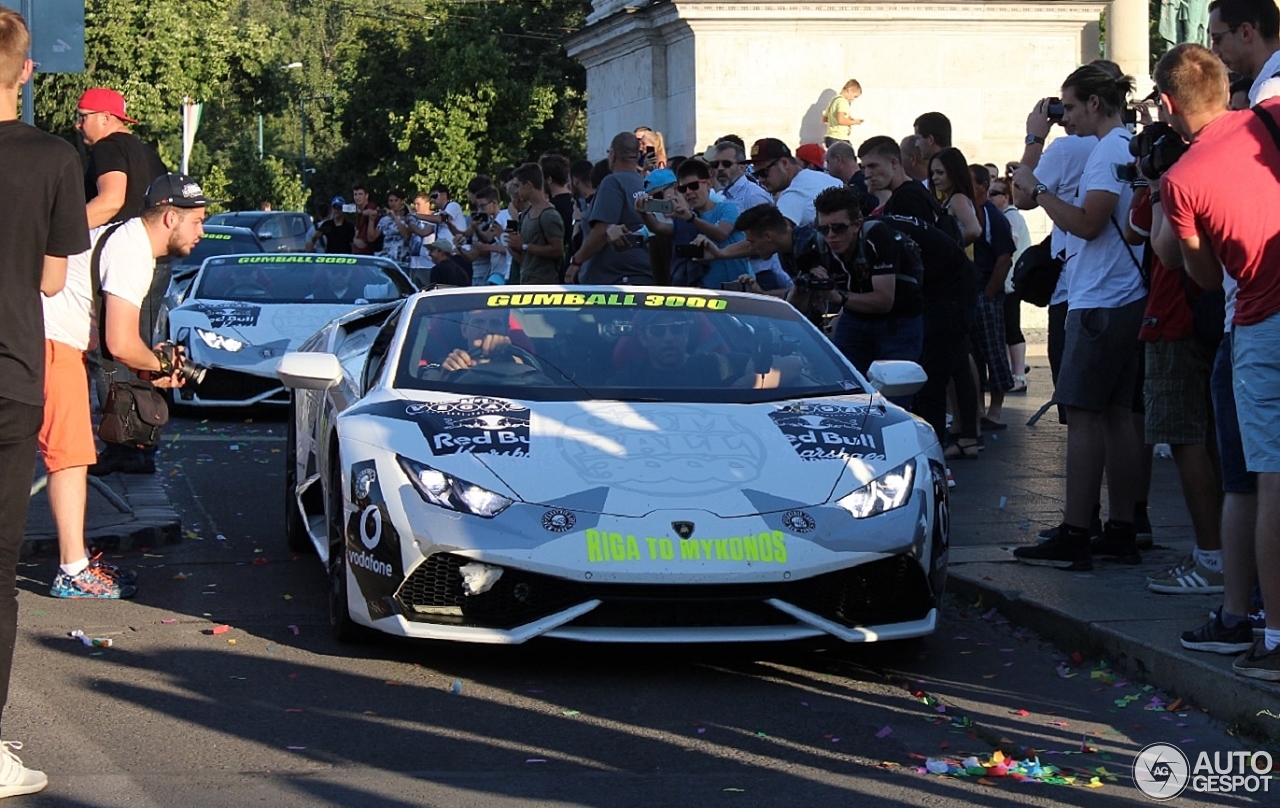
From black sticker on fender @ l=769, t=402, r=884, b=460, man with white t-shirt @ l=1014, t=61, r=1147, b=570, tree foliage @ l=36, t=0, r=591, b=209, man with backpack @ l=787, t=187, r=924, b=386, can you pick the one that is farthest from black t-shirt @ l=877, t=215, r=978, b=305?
tree foliage @ l=36, t=0, r=591, b=209

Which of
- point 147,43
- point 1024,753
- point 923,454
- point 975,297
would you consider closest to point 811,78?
point 975,297

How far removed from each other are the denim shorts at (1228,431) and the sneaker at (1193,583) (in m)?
0.91

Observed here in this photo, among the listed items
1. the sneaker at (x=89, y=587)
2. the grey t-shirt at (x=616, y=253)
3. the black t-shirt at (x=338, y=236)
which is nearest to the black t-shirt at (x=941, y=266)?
the grey t-shirt at (x=616, y=253)

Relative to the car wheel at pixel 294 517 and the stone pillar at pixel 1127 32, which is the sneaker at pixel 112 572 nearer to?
the car wheel at pixel 294 517

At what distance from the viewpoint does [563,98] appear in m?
58.3

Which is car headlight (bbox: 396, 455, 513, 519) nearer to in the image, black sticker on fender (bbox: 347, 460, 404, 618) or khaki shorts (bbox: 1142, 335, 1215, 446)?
black sticker on fender (bbox: 347, 460, 404, 618)

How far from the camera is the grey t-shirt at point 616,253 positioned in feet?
39.0

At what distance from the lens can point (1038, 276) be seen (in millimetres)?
8633

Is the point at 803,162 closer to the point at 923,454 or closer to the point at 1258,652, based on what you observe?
the point at 923,454

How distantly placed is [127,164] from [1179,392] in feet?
18.1

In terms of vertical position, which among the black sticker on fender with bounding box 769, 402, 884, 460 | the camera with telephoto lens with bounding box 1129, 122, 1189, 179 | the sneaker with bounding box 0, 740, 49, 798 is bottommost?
the sneaker with bounding box 0, 740, 49, 798

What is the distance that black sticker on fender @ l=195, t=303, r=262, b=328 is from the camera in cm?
1450

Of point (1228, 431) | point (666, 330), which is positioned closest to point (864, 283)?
point (666, 330)

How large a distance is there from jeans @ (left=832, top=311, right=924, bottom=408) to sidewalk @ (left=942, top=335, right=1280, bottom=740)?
827 mm
